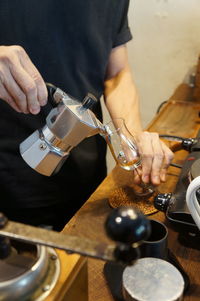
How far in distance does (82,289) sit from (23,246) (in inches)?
4.0

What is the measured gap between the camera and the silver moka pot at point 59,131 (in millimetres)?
585

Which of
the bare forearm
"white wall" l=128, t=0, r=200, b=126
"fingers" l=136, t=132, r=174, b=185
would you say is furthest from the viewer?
"white wall" l=128, t=0, r=200, b=126

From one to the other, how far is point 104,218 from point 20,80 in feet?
1.13

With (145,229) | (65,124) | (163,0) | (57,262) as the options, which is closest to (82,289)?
(57,262)

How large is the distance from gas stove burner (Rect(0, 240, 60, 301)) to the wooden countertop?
18cm

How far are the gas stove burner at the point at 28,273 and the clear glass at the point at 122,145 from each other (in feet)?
1.02

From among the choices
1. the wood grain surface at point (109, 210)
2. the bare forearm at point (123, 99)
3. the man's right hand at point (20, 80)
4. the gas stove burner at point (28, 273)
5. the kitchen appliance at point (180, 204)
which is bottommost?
the wood grain surface at point (109, 210)

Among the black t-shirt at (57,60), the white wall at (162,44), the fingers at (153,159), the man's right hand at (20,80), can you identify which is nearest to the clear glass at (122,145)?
the fingers at (153,159)

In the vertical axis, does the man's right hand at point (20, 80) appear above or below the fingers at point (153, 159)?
above

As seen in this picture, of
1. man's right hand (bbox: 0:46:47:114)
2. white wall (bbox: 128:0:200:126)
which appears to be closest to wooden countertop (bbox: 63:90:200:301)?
man's right hand (bbox: 0:46:47:114)

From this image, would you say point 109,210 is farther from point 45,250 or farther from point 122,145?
point 45,250

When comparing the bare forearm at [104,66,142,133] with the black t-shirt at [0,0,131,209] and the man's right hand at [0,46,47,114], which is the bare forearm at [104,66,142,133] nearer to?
the black t-shirt at [0,0,131,209]

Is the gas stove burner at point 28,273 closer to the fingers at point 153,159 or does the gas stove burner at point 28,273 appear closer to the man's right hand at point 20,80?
the man's right hand at point 20,80

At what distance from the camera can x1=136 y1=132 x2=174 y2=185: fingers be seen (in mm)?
791
